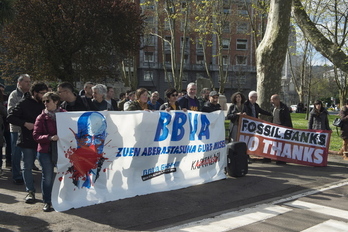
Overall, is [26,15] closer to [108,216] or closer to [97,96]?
[97,96]

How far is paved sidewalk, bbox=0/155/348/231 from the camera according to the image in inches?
214

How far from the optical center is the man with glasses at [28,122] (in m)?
6.26

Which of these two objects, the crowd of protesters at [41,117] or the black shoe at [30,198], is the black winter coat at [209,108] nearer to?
the crowd of protesters at [41,117]

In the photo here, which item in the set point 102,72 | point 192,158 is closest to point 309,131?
point 192,158

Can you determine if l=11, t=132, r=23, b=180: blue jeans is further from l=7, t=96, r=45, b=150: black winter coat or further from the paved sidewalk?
l=7, t=96, r=45, b=150: black winter coat

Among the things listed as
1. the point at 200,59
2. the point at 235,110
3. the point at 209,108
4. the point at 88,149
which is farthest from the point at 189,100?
the point at 200,59

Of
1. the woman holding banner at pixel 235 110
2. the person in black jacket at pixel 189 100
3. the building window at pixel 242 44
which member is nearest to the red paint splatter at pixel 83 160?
the person in black jacket at pixel 189 100

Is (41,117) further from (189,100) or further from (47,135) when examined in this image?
(189,100)

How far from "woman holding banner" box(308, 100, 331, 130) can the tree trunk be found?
1.46 meters

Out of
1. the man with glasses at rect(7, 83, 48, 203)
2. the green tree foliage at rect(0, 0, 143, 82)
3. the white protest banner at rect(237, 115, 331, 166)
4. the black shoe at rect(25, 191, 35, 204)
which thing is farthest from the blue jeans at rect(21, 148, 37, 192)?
the green tree foliage at rect(0, 0, 143, 82)

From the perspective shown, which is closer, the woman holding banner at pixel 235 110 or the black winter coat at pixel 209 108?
the black winter coat at pixel 209 108

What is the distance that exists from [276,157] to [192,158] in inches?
134

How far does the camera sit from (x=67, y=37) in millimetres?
19422

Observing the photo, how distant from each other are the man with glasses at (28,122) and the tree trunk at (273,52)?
7811 mm
